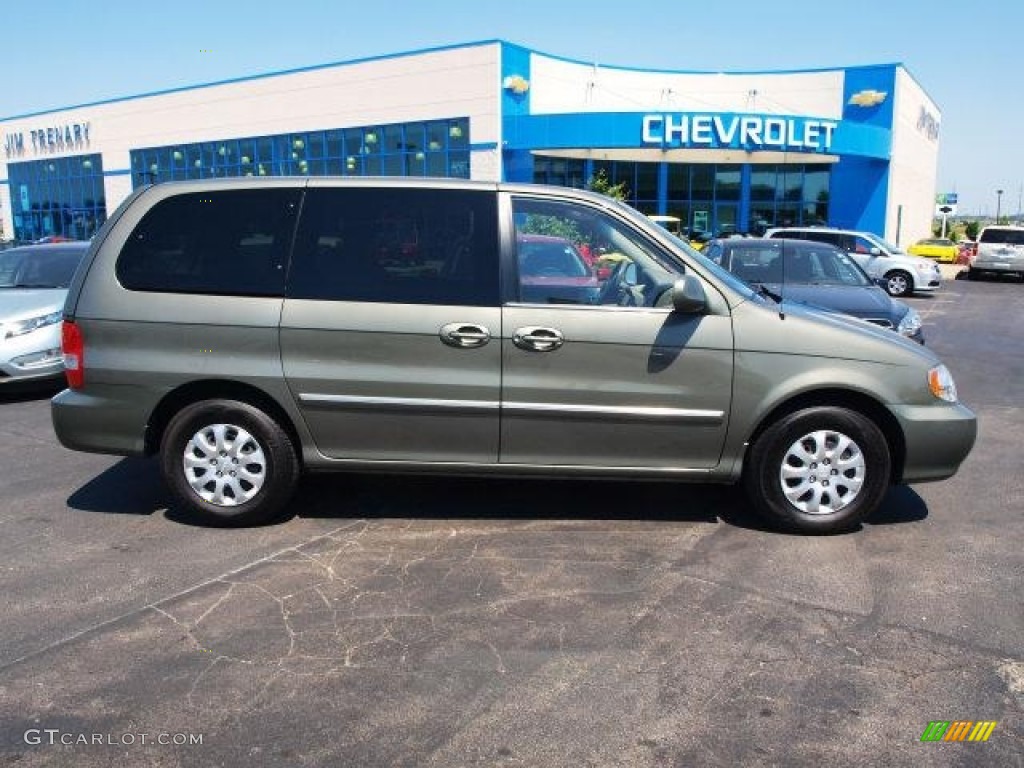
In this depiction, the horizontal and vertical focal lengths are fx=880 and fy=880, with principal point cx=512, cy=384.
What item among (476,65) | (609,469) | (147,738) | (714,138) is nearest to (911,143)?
(714,138)

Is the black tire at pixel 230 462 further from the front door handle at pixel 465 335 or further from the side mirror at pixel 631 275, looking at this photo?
the side mirror at pixel 631 275

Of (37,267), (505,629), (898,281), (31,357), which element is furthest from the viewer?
(898,281)

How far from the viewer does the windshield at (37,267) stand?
9859mm

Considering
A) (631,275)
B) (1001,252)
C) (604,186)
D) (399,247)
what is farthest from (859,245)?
(399,247)

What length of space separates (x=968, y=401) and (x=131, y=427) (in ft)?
25.6

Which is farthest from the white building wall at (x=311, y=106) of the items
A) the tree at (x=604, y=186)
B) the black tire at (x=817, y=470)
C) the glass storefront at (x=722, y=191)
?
the black tire at (x=817, y=470)

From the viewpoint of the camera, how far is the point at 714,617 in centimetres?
390

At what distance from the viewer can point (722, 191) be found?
118 ft

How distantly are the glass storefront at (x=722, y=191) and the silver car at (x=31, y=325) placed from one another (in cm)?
2714

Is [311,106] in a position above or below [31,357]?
above

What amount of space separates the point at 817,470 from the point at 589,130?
1091 inches

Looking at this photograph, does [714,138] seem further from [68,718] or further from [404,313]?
[68,718]

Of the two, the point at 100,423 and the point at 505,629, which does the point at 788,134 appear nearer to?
the point at 100,423

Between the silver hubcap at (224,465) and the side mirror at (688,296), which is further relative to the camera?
the silver hubcap at (224,465)
